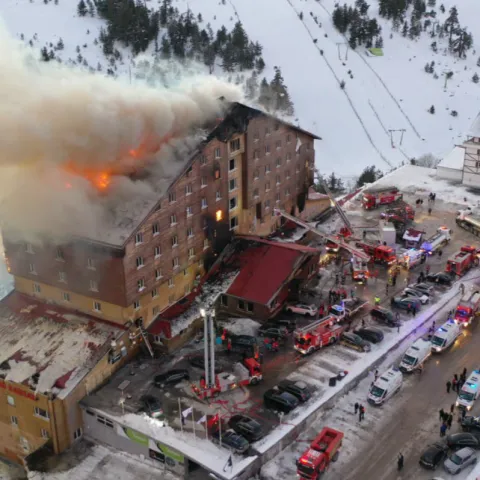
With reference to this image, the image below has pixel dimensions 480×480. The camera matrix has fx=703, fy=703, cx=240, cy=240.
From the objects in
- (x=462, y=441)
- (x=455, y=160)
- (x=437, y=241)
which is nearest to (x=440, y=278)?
(x=437, y=241)

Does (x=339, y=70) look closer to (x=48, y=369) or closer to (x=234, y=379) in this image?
(x=234, y=379)

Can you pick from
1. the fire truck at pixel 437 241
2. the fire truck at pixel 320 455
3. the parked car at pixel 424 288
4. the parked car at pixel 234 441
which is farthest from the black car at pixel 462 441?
the fire truck at pixel 437 241

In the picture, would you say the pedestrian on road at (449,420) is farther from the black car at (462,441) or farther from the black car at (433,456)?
the black car at (433,456)

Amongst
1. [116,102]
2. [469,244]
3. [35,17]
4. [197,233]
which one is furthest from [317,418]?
[35,17]

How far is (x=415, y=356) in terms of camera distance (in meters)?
40.2

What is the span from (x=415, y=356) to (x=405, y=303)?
6.69m

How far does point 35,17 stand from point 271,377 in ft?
381

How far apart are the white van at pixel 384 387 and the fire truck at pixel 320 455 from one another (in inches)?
160

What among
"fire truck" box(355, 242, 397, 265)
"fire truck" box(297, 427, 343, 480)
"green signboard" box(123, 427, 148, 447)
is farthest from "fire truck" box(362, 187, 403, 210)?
"green signboard" box(123, 427, 148, 447)

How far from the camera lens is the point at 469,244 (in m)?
56.8

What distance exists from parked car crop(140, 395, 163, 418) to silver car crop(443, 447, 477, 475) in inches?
567

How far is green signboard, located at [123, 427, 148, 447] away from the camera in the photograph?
35.4 meters

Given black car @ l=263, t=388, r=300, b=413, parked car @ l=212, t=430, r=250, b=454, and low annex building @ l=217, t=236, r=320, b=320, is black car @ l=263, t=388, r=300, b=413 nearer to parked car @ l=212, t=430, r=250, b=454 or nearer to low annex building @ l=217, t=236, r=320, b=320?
parked car @ l=212, t=430, r=250, b=454

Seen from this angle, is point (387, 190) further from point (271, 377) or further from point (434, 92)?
point (434, 92)
